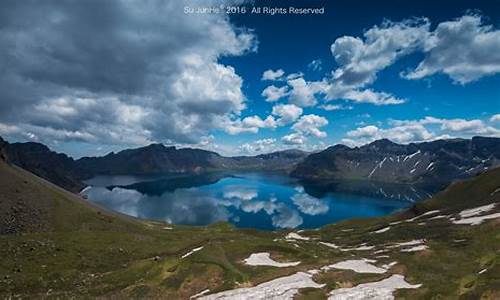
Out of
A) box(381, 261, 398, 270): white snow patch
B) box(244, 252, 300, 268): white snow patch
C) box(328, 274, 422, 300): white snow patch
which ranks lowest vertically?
box(381, 261, 398, 270): white snow patch

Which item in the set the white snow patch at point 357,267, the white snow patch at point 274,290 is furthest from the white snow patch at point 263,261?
the white snow patch at point 274,290

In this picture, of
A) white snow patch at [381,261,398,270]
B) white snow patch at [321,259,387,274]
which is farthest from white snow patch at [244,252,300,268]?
white snow patch at [381,261,398,270]

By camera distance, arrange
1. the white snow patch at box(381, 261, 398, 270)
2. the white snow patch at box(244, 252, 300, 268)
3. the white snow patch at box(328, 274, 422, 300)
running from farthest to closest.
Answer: the white snow patch at box(244, 252, 300, 268), the white snow patch at box(381, 261, 398, 270), the white snow patch at box(328, 274, 422, 300)

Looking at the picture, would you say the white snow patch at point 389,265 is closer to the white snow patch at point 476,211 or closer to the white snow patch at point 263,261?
the white snow patch at point 263,261

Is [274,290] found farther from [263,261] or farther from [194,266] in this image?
[263,261]

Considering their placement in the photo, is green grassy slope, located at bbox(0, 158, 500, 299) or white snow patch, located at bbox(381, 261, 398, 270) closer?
green grassy slope, located at bbox(0, 158, 500, 299)

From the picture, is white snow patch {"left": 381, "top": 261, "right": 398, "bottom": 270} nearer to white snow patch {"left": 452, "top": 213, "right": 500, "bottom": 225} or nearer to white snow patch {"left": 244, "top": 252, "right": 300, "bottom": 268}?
white snow patch {"left": 244, "top": 252, "right": 300, "bottom": 268}
